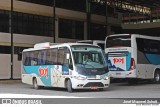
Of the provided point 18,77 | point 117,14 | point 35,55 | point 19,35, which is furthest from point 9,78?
point 117,14

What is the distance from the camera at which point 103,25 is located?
1933 inches

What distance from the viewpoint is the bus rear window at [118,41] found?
27203 mm

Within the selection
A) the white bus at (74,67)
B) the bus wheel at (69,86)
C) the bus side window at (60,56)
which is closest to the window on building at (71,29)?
the white bus at (74,67)

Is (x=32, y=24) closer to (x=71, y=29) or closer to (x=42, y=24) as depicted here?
(x=42, y=24)

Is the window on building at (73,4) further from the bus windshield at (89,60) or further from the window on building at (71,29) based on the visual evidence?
the bus windshield at (89,60)

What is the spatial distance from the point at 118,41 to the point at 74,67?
642cm

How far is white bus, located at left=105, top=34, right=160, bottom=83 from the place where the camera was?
88.3 ft

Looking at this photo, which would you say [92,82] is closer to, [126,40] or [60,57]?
[60,57]

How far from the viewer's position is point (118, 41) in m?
27.8

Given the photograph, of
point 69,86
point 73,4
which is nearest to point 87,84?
point 69,86

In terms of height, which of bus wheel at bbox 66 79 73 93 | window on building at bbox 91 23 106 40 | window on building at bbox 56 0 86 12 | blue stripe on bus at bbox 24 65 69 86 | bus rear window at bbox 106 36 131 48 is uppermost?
window on building at bbox 56 0 86 12

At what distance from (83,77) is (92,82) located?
568 mm

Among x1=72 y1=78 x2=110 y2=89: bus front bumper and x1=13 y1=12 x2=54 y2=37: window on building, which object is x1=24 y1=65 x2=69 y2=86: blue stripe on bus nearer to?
x1=72 y1=78 x2=110 y2=89: bus front bumper

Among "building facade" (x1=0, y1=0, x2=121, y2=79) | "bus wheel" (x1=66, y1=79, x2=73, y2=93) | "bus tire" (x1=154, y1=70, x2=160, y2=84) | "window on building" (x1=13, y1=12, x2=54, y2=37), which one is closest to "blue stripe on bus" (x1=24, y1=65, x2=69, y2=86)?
"bus wheel" (x1=66, y1=79, x2=73, y2=93)
